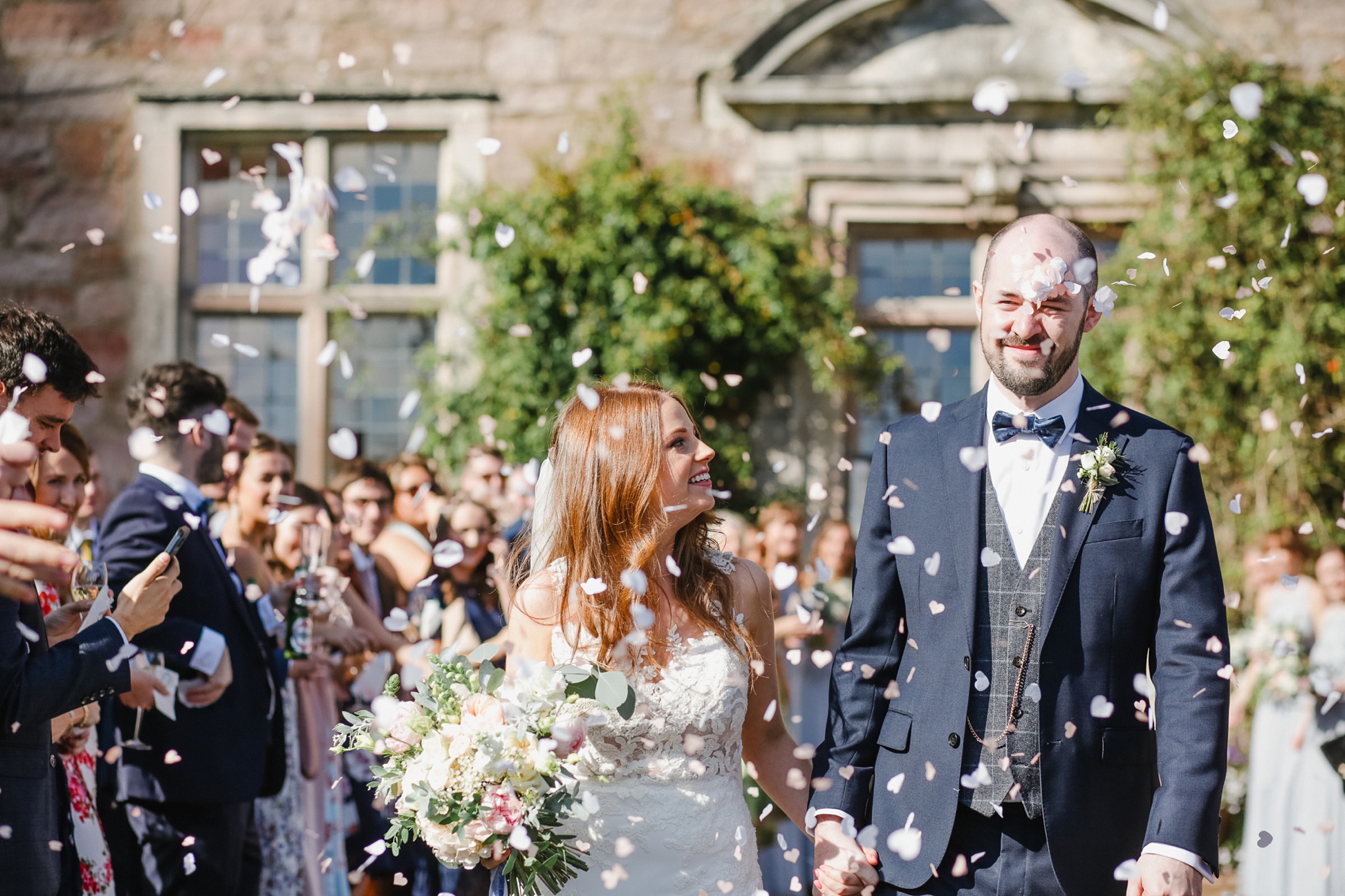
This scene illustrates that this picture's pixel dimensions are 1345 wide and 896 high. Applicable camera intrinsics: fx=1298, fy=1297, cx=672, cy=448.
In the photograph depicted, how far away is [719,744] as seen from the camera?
2885 mm

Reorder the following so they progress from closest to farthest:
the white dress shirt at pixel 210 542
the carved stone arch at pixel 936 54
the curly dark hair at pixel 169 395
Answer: the white dress shirt at pixel 210 542 < the curly dark hair at pixel 169 395 < the carved stone arch at pixel 936 54

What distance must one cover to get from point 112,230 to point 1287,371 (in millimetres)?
6497

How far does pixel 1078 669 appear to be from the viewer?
2.51 meters

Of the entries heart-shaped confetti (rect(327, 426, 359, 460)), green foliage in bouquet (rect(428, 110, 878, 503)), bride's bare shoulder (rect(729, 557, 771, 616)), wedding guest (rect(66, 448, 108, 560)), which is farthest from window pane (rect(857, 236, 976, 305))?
bride's bare shoulder (rect(729, 557, 771, 616))

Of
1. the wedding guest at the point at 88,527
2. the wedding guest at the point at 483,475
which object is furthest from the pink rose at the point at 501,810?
the wedding guest at the point at 483,475

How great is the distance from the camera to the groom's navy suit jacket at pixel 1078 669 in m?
2.42

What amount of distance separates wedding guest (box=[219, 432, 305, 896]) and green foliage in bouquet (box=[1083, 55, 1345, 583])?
4471 mm

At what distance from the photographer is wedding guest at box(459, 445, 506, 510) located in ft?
19.3

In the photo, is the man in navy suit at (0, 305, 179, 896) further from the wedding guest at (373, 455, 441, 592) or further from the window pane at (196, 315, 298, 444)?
the window pane at (196, 315, 298, 444)

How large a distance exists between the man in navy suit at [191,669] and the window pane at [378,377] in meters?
3.49

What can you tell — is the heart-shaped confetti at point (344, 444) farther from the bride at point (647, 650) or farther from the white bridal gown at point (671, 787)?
the white bridal gown at point (671, 787)

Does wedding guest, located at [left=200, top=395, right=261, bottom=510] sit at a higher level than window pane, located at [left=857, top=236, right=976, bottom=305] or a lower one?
lower

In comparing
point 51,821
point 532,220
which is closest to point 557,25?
point 532,220

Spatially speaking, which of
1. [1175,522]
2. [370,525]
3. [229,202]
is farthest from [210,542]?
[229,202]
